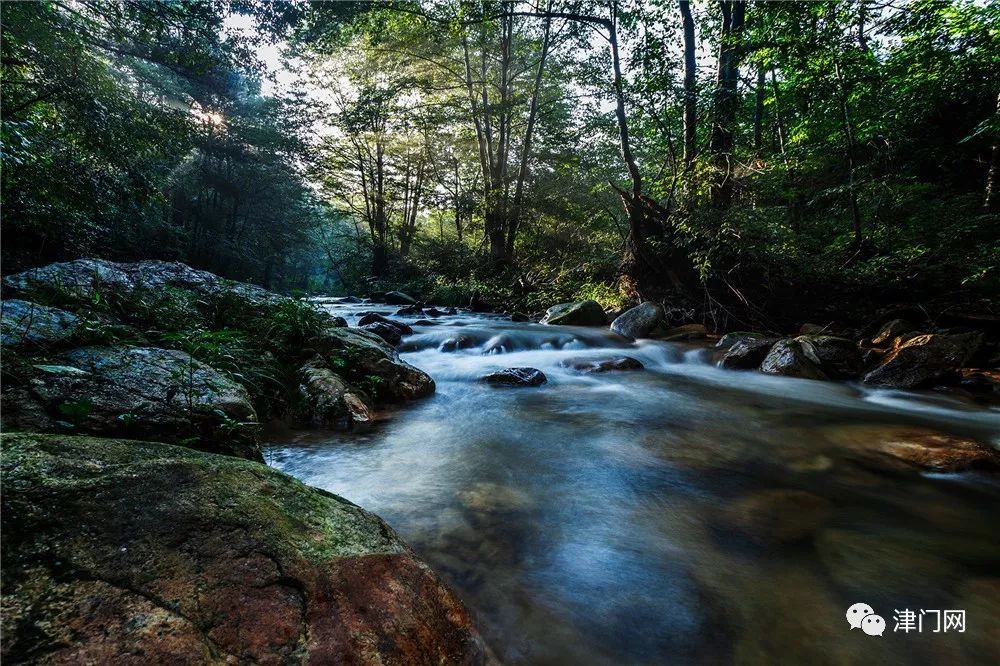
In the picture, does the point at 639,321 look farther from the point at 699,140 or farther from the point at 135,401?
the point at 135,401

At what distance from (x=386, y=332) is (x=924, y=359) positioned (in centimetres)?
832

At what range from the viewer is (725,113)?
938 centimetres

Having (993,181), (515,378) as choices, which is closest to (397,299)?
(515,378)

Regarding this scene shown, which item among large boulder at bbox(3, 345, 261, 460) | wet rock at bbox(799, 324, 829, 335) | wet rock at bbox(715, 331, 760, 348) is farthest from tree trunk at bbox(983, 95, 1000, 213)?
large boulder at bbox(3, 345, 261, 460)

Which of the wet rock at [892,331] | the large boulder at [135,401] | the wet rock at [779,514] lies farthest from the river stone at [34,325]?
the wet rock at [892,331]

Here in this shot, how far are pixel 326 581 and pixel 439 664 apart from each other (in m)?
0.43

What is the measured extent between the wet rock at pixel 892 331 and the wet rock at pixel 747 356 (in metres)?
1.92

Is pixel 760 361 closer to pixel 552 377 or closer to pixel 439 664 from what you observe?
pixel 552 377

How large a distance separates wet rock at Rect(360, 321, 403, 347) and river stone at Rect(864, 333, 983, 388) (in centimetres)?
731

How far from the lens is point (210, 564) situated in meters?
1.19

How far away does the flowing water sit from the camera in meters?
1.86

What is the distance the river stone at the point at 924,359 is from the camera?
5953 millimetres

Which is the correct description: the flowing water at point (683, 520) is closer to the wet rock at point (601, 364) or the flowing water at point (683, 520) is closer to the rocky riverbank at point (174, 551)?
the rocky riverbank at point (174, 551)

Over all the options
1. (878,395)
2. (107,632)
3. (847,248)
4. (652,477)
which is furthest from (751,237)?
(107,632)
